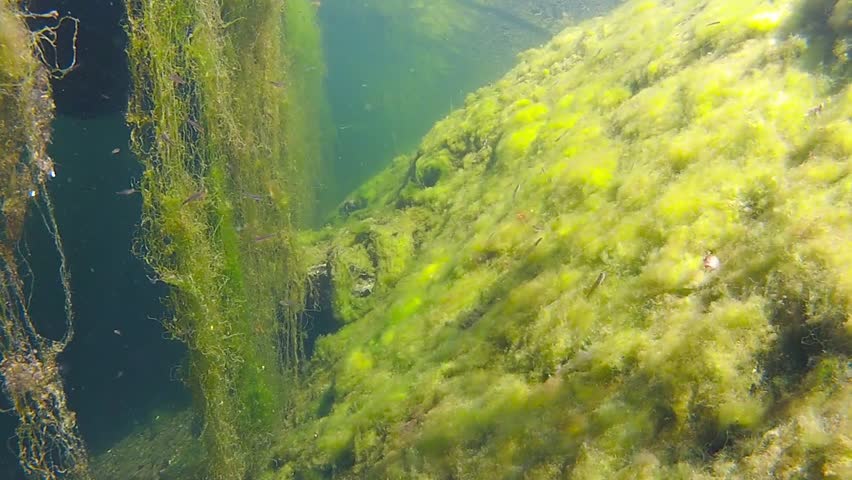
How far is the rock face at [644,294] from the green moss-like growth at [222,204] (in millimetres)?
892

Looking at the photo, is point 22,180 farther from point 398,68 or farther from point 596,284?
point 398,68

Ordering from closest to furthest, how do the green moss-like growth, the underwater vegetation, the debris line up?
1. the debris
2. the underwater vegetation
3. the green moss-like growth

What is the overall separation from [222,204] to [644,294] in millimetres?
4456

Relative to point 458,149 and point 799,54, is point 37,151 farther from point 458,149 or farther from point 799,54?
point 799,54

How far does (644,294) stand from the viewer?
8.27 feet

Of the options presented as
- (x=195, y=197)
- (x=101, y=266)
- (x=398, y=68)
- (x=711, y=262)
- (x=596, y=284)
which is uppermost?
(x=195, y=197)

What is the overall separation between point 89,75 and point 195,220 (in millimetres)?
4785

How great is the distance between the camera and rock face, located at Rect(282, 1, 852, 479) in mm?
1882

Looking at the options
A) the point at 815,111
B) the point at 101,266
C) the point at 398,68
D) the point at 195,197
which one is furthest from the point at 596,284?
the point at 398,68

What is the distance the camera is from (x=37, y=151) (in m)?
3.71

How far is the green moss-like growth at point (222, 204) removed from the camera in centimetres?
423

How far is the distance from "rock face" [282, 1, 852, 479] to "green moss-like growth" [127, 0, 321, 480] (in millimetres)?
892

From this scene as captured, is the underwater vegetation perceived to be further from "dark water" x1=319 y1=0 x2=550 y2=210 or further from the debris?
A: "dark water" x1=319 y1=0 x2=550 y2=210

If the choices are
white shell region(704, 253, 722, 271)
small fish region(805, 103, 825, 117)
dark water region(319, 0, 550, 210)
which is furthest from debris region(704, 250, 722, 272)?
dark water region(319, 0, 550, 210)
